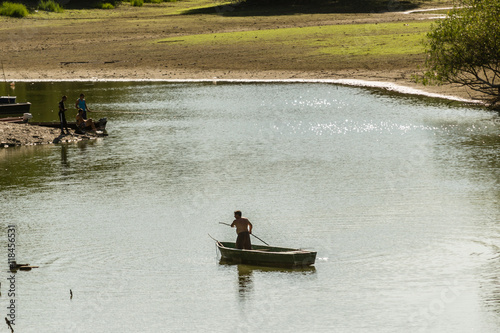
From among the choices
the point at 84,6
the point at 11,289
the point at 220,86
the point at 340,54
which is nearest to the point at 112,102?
the point at 220,86

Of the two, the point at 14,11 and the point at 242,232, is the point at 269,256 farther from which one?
the point at 14,11

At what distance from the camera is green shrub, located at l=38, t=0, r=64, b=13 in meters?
87.8

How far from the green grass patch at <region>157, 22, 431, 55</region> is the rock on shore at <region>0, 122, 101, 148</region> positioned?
88.3 feet

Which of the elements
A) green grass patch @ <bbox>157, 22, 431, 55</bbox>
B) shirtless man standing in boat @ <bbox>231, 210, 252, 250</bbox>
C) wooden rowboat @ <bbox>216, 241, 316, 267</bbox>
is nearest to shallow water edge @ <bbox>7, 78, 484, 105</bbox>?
green grass patch @ <bbox>157, 22, 431, 55</bbox>

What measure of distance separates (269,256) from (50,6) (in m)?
75.1

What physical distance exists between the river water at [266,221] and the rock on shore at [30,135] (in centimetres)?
125

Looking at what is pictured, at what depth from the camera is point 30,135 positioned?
3953 centimetres

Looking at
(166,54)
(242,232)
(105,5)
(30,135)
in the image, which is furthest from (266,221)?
(105,5)

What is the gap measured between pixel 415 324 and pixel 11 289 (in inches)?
386

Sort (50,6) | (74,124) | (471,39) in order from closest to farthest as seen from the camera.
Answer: (471,39), (74,124), (50,6)

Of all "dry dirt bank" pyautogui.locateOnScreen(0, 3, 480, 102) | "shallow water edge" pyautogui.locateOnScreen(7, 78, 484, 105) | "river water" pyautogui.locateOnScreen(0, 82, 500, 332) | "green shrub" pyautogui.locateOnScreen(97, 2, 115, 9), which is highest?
"green shrub" pyautogui.locateOnScreen(97, 2, 115, 9)

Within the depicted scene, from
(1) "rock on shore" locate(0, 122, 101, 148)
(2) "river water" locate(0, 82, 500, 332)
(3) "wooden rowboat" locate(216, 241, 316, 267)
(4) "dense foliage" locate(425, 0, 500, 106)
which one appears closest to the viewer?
(2) "river water" locate(0, 82, 500, 332)

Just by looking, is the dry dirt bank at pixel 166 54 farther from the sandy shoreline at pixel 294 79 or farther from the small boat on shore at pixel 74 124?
the small boat on shore at pixel 74 124

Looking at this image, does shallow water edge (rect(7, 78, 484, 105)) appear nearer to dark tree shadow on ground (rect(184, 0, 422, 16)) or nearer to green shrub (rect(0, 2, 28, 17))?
green shrub (rect(0, 2, 28, 17))
